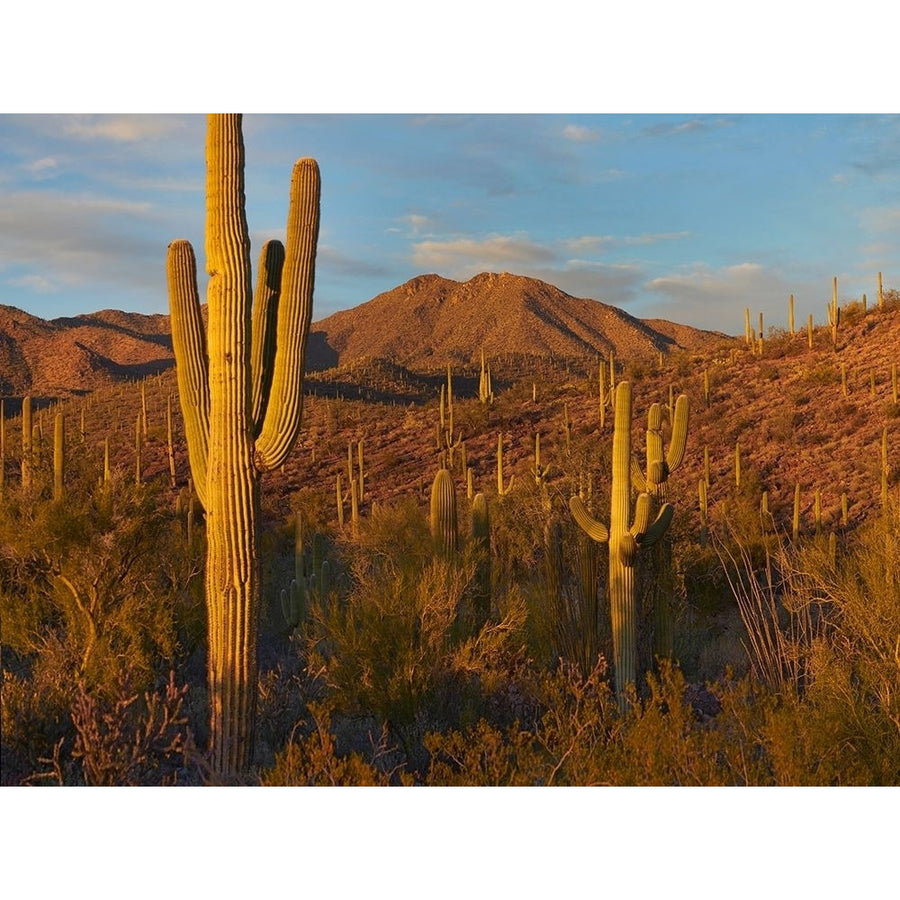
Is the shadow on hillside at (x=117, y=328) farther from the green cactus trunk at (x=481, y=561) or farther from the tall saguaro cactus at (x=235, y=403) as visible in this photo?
the tall saguaro cactus at (x=235, y=403)

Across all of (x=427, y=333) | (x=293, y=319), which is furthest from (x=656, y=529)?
(x=427, y=333)

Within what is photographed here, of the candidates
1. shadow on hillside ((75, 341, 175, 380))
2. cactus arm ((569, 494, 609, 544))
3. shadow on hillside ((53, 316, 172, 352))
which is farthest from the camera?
shadow on hillside ((53, 316, 172, 352))

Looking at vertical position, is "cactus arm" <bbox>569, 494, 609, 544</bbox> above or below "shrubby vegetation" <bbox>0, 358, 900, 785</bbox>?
above

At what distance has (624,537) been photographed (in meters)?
9.95

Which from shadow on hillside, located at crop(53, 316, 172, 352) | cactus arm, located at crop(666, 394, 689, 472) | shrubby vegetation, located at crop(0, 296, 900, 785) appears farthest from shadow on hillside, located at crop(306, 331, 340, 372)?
cactus arm, located at crop(666, 394, 689, 472)

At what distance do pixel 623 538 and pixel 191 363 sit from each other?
4.89m

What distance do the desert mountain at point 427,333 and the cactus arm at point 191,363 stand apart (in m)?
42.1

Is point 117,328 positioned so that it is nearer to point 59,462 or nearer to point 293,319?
point 59,462

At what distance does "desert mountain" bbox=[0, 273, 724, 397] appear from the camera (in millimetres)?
50969

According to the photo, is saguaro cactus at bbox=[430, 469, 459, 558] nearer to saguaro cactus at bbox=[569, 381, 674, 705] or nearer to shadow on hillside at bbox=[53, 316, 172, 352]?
saguaro cactus at bbox=[569, 381, 674, 705]

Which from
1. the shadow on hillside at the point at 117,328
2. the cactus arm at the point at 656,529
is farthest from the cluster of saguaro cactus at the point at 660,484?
the shadow on hillside at the point at 117,328

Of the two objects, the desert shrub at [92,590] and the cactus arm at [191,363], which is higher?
the cactus arm at [191,363]

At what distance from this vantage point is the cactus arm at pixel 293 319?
6848mm
